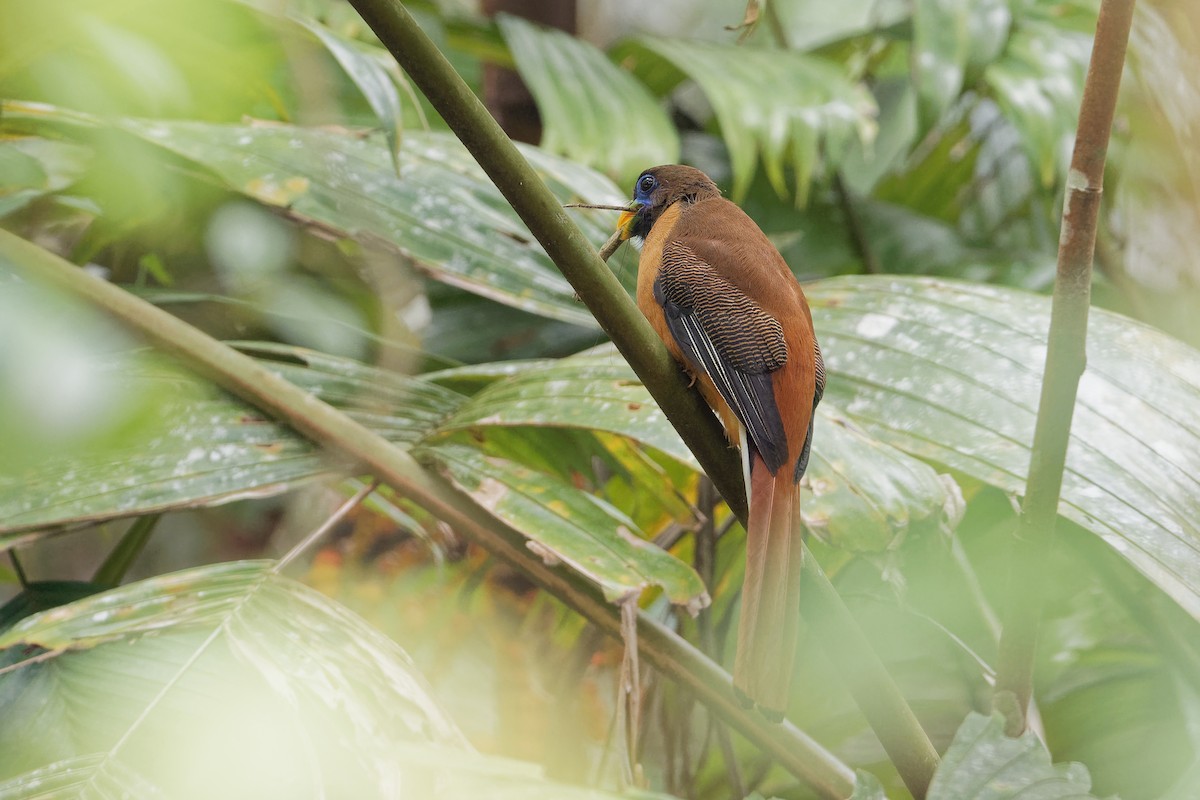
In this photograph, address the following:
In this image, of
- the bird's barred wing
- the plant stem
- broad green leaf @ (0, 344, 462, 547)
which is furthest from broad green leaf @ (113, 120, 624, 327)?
the plant stem

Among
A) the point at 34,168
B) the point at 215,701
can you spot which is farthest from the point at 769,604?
the point at 34,168

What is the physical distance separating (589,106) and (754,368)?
112cm

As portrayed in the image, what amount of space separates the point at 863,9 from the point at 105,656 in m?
3.02

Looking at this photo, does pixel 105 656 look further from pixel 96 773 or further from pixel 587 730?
pixel 587 730

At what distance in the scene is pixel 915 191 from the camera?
2234 millimetres

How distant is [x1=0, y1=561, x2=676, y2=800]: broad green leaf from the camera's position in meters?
0.71

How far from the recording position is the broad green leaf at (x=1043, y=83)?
165 centimetres

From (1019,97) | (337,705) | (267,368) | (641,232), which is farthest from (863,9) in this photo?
(337,705)

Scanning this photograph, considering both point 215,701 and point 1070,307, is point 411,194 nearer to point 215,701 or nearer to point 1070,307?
point 215,701

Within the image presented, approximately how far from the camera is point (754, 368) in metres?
0.75

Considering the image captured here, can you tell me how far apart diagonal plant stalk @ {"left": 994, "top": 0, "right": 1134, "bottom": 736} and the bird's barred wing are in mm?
175

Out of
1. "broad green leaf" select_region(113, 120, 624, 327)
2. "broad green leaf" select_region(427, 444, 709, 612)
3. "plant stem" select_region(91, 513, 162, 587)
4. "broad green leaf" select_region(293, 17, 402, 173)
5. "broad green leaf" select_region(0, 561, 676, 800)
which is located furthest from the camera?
"plant stem" select_region(91, 513, 162, 587)

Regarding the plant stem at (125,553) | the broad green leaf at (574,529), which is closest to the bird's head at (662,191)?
the broad green leaf at (574,529)

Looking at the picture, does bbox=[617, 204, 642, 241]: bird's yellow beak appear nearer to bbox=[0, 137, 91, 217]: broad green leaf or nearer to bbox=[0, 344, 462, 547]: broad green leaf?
bbox=[0, 344, 462, 547]: broad green leaf
